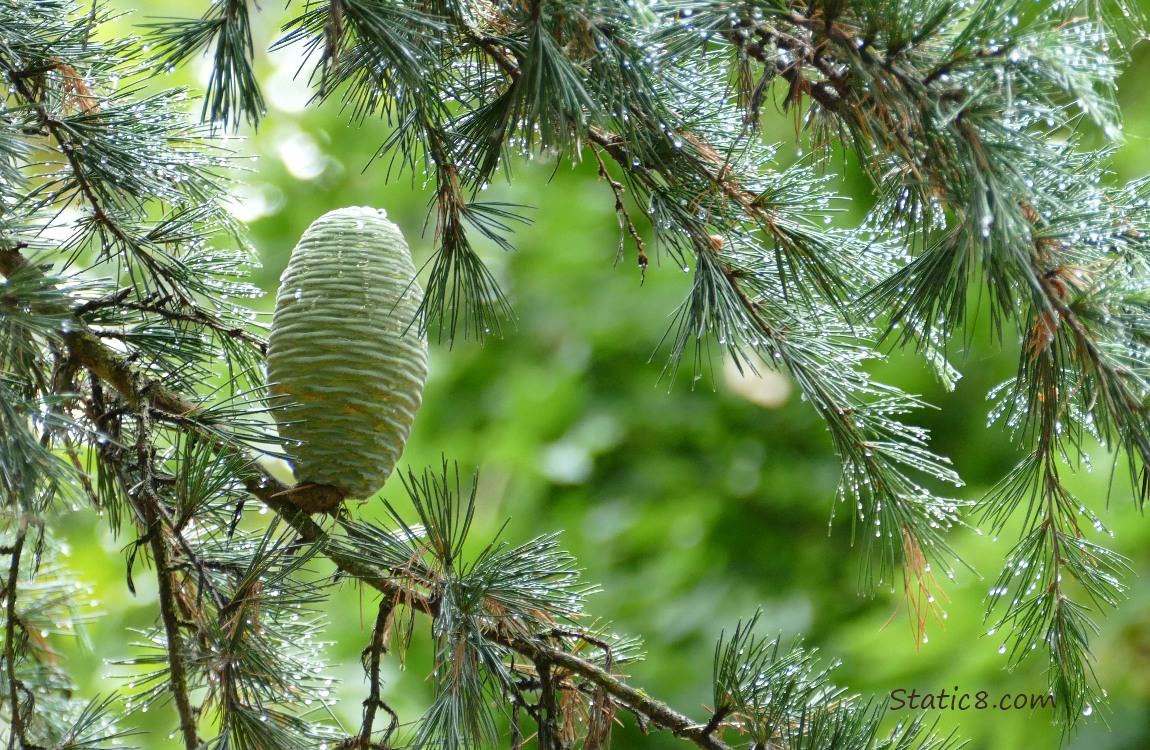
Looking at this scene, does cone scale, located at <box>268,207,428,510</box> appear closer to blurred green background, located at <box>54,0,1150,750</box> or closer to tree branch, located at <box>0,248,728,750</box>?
tree branch, located at <box>0,248,728,750</box>

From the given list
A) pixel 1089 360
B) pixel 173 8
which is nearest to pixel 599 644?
pixel 1089 360

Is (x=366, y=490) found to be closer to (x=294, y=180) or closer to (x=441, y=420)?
(x=441, y=420)

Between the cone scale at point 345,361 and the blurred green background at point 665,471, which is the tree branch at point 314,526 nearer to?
the cone scale at point 345,361

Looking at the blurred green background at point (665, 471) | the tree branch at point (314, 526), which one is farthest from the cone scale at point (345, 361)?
the blurred green background at point (665, 471)

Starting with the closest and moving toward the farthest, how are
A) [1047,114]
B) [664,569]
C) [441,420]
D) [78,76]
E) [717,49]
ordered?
[1047,114], [717,49], [78,76], [664,569], [441,420]

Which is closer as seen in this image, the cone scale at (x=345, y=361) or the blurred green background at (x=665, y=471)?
the cone scale at (x=345, y=361)

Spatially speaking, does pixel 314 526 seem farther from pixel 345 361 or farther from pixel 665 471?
pixel 665 471

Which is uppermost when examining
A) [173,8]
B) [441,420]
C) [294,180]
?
[173,8]

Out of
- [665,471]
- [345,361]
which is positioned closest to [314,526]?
[345,361]

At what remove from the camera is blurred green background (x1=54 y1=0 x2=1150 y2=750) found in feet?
4.19

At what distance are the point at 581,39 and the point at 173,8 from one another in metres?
2.32

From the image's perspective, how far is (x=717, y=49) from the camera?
1.58 ft

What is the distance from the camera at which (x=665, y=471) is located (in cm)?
A: 162

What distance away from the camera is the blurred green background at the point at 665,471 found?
1.28m
